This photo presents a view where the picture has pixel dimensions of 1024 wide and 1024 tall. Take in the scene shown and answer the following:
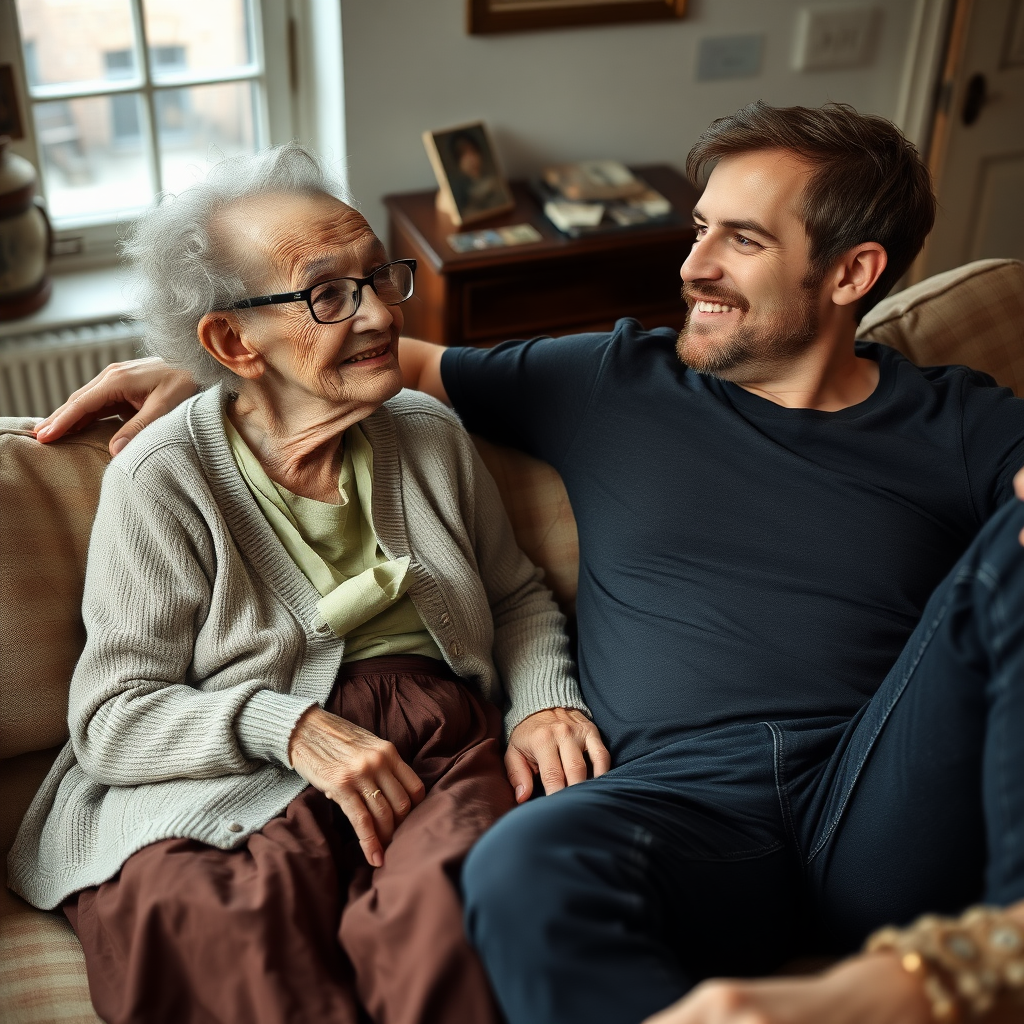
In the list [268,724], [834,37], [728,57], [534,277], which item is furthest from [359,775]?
[834,37]

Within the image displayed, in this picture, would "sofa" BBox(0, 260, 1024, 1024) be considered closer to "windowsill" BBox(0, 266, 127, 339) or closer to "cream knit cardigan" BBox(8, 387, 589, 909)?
"cream knit cardigan" BBox(8, 387, 589, 909)

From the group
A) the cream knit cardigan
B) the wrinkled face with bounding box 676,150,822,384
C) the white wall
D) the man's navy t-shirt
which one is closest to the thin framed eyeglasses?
the cream knit cardigan

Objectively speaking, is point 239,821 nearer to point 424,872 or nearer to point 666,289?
point 424,872

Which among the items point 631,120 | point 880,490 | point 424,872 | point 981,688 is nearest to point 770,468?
point 880,490

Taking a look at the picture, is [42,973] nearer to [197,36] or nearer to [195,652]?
[195,652]

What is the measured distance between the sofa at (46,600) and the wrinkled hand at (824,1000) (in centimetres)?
72

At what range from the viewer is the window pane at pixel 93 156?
2740mm

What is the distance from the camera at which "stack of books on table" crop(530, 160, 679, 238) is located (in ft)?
8.78

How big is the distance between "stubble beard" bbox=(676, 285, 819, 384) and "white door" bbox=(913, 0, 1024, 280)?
2.06 m

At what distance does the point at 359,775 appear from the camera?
1287mm

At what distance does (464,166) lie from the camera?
8.89 ft

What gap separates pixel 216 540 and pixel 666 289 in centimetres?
172

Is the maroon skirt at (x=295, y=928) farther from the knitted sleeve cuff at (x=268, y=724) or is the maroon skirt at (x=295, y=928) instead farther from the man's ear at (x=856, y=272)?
→ the man's ear at (x=856, y=272)

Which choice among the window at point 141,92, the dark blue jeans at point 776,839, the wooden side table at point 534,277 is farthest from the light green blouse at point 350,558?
the window at point 141,92
